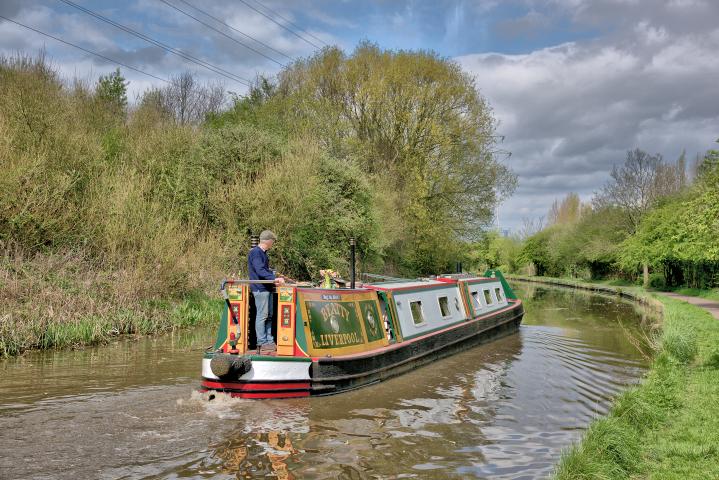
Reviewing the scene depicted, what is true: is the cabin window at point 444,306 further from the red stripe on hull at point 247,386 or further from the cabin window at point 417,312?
the red stripe on hull at point 247,386

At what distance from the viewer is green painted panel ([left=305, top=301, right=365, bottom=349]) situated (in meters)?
8.51

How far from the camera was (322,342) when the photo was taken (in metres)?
8.50

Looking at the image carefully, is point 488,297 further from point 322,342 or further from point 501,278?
point 322,342

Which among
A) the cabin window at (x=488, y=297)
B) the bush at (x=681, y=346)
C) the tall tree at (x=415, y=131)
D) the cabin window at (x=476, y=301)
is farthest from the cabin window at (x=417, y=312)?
the tall tree at (x=415, y=131)

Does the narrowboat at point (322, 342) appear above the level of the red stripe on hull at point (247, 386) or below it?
above

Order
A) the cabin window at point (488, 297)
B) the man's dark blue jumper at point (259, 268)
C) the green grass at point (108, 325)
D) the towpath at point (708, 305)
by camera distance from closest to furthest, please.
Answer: the man's dark blue jumper at point (259, 268), the green grass at point (108, 325), the cabin window at point (488, 297), the towpath at point (708, 305)

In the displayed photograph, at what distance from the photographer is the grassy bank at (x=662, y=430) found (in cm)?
532

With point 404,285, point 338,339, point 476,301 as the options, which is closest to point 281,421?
point 338,339

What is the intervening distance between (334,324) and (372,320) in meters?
1.17

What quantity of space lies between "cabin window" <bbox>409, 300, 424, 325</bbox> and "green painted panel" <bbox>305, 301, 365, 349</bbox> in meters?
2.46

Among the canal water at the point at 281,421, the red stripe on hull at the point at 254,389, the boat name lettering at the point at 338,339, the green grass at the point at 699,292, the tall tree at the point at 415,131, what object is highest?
the tall tree at the point at 415,131

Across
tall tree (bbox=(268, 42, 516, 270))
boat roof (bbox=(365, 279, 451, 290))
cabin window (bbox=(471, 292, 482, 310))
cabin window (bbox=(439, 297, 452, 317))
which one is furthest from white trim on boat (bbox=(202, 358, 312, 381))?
tall tree (bbox=(268, 42, 516, 270))

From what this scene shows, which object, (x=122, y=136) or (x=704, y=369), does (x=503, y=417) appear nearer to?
(x=704, y=369)

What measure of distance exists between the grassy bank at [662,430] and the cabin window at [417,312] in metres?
4.13
